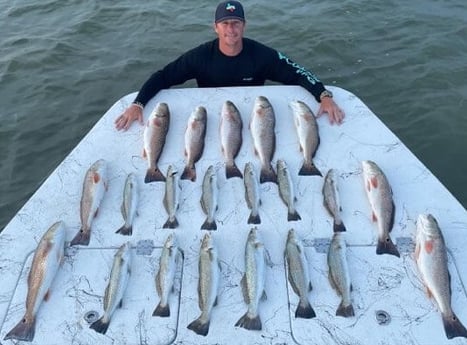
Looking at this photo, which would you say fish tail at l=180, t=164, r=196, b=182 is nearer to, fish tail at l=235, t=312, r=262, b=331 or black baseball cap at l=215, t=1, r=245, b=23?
fish tail at l=235, t=312, r=262, b=331

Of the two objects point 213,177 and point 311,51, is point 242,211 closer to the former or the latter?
point 213,177

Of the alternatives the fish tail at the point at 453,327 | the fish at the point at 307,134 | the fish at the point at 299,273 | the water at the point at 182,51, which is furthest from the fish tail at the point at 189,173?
the water at the point at 182,51

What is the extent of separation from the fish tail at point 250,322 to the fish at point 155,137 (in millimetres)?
1682

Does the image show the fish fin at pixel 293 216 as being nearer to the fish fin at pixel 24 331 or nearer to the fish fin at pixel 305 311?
the fish fin at pixel 305 311

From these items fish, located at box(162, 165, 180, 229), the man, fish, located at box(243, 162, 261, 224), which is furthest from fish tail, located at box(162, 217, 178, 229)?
the man

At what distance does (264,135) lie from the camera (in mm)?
4977

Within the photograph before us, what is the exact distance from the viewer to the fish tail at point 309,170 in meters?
4.70

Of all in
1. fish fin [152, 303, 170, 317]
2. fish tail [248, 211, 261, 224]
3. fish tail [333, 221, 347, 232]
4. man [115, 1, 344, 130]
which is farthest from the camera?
man [115, 1, 344, 130]

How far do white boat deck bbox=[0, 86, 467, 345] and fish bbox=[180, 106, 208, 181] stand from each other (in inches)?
3.2

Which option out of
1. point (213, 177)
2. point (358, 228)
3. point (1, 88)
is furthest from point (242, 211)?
point (1, 88)

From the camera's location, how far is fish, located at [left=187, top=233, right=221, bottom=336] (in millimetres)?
3604

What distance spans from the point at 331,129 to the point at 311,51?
4.43 meters

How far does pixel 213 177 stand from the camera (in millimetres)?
4586

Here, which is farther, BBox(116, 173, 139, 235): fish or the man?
the man
